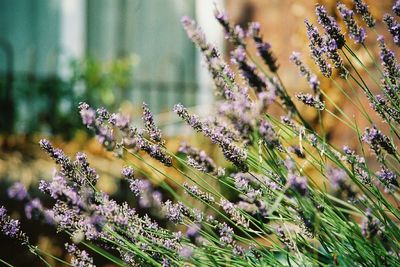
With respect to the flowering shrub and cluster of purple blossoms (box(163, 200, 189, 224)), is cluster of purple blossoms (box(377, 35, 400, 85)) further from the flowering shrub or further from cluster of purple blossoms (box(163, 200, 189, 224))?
cluster of purple blossoms (box(163, 200, 189, 224))

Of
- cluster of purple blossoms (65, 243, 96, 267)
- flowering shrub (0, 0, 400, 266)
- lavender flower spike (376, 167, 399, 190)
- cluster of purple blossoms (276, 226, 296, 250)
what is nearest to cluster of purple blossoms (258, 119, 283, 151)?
flowering shrub (0, 0, 400, 266)

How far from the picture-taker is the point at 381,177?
141cm

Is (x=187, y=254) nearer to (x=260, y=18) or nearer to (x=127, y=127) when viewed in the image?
(x=127, y=127)

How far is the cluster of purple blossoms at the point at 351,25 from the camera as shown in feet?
4.41

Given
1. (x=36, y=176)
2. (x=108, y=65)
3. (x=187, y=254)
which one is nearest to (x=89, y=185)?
(x=187, y=254)

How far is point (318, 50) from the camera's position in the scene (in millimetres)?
1396

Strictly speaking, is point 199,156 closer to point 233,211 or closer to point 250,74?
point 250,74

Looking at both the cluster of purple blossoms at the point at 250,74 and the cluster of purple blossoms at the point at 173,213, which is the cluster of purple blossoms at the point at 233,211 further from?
the cluster of purple blossoms at the point at 250,74

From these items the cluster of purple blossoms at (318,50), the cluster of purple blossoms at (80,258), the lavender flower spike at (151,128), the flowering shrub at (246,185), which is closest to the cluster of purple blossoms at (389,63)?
the flowering shrub at (246,185)

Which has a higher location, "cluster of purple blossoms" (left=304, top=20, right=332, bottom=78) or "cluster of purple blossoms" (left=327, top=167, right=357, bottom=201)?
"cluster of purple blossoms" (left=304, top=20, right=332, bottom=78)

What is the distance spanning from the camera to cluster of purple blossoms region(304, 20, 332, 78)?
1.40 metres

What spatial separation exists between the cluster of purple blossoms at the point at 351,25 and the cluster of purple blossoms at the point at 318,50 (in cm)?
7

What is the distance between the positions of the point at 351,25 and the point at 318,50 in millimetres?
87

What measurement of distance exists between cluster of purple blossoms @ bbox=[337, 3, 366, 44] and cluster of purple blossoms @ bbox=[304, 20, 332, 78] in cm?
7
